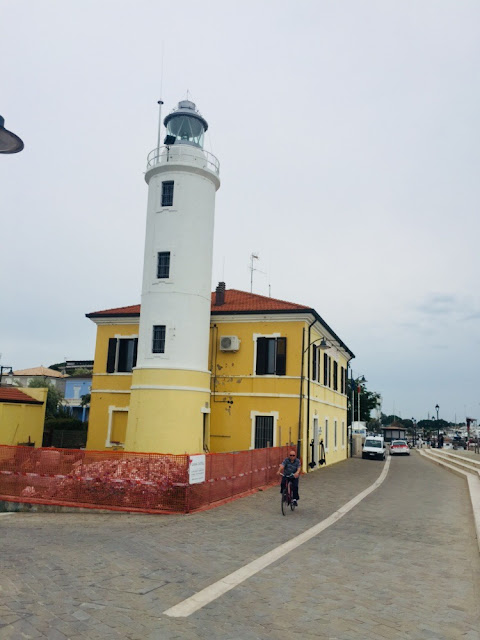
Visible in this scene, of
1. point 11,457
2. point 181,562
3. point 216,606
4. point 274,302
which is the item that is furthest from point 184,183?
point 216,606

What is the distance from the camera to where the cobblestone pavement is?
228 inches

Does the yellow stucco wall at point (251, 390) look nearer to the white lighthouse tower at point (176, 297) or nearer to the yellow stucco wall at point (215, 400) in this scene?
the yellow stucco wall at point (215, 400)

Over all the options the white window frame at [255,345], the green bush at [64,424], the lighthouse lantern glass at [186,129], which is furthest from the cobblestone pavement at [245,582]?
the green bush at [64,424]

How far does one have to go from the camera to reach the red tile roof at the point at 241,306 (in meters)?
25.5

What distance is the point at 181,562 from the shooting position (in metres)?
8.48

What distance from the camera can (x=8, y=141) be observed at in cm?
699

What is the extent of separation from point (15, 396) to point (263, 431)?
1180 cm

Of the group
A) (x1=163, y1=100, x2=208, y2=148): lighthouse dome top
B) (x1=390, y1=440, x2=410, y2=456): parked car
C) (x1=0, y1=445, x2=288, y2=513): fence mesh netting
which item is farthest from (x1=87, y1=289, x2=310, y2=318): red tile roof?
(x1=390, y1=440, x2=410, y2=456): parked car

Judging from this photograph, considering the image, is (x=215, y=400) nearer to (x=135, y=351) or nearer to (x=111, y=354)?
(x=135, y=351)

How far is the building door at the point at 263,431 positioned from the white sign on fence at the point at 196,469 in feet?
35.7

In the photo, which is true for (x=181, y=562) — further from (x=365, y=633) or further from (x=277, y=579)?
(x=365, y=633)

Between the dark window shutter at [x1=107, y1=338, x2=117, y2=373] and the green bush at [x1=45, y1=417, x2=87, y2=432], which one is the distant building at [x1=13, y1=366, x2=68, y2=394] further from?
the dark window shutter at [x1=107, y1=338, x2=117, y2=373]

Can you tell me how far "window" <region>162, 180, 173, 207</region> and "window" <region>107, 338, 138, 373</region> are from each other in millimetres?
7789

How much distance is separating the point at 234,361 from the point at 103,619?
19.9m
